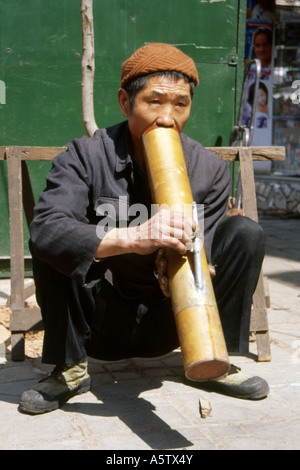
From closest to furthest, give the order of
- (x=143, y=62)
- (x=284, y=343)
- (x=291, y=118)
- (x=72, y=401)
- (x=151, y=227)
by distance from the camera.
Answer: (x=151, y=227)
(x=143, y=62)
(x=72, y=401)
(x=284, y=343)
(x=291, y=118)

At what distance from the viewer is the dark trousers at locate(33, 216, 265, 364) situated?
2572mm

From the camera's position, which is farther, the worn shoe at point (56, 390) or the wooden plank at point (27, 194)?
the wooden plank at point (27, 194)

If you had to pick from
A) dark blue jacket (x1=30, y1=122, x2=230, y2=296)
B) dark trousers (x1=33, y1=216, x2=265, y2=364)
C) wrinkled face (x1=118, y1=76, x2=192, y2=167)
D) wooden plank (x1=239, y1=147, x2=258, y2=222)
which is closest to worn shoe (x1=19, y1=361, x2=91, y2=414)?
dark trousers (x1=33, y1=216, x2=265, y2=364)

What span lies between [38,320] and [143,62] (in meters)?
1.26

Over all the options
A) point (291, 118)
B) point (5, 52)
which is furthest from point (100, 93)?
point (291, 118)

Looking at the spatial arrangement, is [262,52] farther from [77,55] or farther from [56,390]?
[56,390]

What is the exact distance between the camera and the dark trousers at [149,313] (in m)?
2.57

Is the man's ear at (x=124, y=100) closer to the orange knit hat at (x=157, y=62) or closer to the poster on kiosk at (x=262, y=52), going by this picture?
the orange knit hat at (x=157, y=62)

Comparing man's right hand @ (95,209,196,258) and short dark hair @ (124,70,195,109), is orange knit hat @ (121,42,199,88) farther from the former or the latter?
man's right hand @ (95,209,196,258)

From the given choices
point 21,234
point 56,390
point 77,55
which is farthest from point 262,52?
point 56,390

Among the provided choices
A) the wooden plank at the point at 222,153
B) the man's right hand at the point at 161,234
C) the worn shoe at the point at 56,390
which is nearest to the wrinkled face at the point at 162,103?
the man's right hand at the point at 161,234

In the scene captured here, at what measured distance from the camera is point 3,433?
2346 mm

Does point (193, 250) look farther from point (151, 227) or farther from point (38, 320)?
point (38, 320)

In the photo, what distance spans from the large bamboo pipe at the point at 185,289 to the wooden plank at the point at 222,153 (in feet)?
2.32
